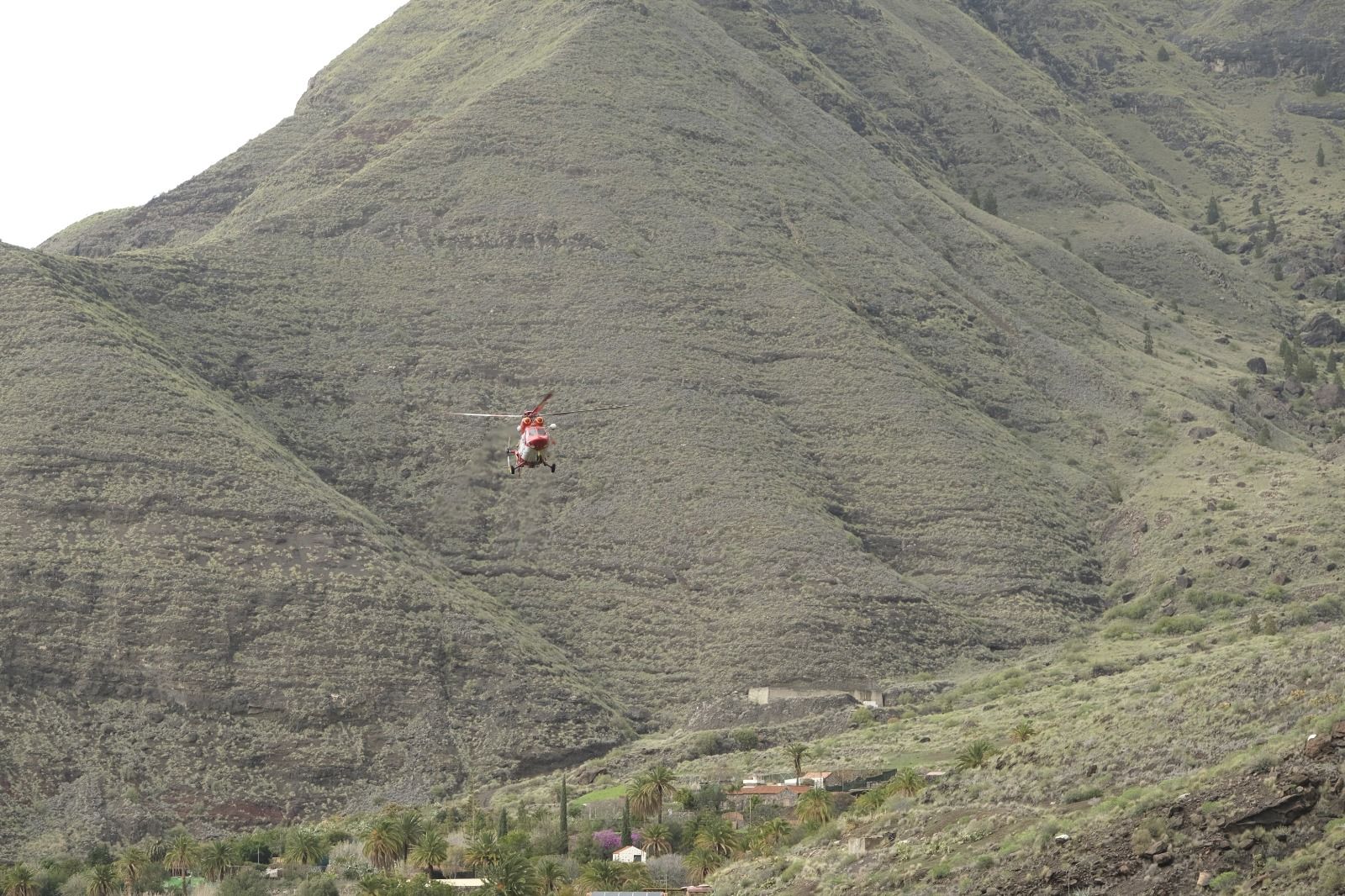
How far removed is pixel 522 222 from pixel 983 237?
42548 mm

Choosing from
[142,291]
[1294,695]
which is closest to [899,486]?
[142,291]

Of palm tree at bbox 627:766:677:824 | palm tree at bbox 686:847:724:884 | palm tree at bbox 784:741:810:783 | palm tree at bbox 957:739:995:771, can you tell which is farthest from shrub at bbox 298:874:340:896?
palm tree at bbox 957:739:995:771

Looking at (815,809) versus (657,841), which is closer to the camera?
(815,809)

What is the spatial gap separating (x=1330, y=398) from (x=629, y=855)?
361ft

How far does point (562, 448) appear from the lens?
438 feet

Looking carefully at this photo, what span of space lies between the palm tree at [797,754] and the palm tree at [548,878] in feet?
57.5

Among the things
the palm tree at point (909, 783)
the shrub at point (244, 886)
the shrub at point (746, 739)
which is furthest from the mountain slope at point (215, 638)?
the palm tree at point (909, 783)

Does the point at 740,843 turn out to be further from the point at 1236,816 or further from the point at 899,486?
the point at 899,486

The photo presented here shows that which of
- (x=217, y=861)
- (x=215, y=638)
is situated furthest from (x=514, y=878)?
(x=215, y=638)

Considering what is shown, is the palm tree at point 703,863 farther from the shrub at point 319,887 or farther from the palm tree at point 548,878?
the shrub at point 319,887

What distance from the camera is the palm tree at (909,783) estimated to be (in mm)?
71375

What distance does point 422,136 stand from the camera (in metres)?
166

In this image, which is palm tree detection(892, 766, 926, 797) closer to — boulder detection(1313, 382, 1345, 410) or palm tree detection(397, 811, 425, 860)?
palm tree detection(397, 811, 425, 860)

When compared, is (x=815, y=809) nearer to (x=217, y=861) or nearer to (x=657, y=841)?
(x=657, y=841)
